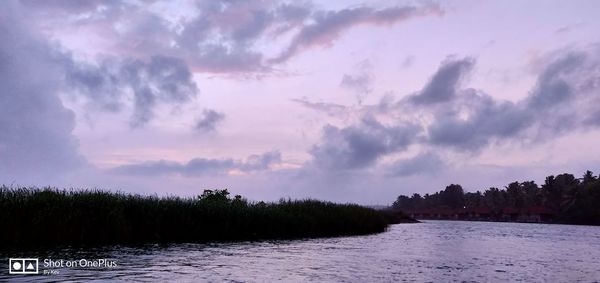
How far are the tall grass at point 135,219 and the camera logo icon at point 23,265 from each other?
6.44 meters

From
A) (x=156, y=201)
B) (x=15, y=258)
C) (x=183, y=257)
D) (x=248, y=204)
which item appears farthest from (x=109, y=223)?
(x=248, y=204)

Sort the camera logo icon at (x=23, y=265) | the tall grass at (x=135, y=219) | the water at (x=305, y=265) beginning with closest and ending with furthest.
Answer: the camera logo icon at (x=23, y=265) → the water at (x=305, y=265) → the tall grass at (x=135, y=219)

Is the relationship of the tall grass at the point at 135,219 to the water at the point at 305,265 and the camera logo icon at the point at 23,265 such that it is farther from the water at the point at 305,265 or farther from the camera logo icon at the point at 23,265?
the camera logo icon at the point at 23,265

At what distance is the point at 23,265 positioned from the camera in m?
21.1

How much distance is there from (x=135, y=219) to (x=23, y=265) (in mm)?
14190

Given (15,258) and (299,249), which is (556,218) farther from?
(15,258)

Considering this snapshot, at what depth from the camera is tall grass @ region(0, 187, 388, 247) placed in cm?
2917

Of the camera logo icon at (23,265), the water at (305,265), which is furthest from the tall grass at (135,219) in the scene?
the camera logo icon at (23,265)

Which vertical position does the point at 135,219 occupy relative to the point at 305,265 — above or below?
above

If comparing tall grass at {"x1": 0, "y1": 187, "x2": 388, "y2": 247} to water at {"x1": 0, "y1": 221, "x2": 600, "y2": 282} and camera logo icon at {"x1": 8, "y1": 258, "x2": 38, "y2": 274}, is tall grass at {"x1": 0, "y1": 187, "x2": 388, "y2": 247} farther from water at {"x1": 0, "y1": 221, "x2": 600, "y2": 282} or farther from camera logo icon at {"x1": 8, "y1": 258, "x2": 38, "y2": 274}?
camera logo icon at {"x1": 8, "y1": 258, "x2": 38, "y2": 274}

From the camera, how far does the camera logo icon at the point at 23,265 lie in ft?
66.0

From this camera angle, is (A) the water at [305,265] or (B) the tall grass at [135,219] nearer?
(A) the water at [305,265]

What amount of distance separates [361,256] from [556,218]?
16834 cm

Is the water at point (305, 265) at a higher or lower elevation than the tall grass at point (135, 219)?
lower
